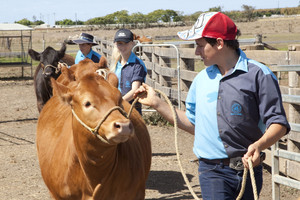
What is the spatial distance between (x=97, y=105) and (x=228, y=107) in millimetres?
875

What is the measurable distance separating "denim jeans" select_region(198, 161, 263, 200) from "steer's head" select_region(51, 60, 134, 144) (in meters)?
0.63

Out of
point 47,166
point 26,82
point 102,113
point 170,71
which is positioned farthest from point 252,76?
point 26,82

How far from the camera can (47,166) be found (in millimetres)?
4242

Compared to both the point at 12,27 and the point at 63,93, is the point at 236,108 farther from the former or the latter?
the point at 12,27

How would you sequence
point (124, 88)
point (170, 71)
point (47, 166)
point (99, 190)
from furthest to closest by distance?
1. point (170, 71)
2. point (124, 88)
3. point (47, 166)
4. point (99, 190)

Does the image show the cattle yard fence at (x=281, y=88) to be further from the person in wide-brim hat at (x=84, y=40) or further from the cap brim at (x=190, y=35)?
the person in wide-brim hat at (x=84, y=40)

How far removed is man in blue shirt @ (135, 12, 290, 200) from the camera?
2775 mm

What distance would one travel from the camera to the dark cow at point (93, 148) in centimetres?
300

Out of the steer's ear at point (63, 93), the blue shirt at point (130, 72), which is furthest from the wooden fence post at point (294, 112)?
the steer's ear at point (63, 93)

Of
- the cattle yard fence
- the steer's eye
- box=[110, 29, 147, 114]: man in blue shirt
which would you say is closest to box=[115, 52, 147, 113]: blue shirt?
box=[110, 29, 147, 114]: man in blue shirt

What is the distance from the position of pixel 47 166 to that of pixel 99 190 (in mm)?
968

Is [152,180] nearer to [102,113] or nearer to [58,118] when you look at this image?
[58,118]

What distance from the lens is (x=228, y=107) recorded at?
9.43ft

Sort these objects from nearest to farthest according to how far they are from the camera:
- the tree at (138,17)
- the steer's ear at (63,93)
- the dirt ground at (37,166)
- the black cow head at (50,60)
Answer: the steer's ear at (63,93) → the dirt ground at (37,166) → the black cow head at (50,60) → the tree at (138,17)
